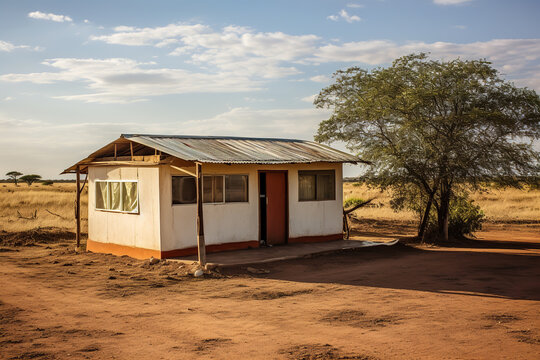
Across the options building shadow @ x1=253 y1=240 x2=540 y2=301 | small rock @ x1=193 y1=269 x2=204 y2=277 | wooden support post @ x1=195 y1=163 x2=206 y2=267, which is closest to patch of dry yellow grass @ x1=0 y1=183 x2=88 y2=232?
wooden support post @ x1=195 y1=163 x2=206 y2=267

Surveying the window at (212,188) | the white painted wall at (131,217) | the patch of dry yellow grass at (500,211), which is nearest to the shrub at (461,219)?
the patch of dry yellow grass at (500,211)

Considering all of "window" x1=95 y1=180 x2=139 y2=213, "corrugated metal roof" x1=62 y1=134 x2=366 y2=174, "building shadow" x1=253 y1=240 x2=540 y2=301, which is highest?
"corrugated metal roof" x1=62 y1=134 x2=366 y2=174

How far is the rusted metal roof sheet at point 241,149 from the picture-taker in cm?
1369

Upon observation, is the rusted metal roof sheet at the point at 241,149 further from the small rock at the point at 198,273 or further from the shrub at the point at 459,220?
the shrub at the point at 459,220

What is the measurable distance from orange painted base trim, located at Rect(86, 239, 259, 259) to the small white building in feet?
0.09

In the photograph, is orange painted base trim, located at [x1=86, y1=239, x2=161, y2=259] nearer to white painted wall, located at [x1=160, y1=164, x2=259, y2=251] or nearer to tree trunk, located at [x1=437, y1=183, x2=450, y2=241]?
white painted wall, located at [x1=160, y1=164, x2=259, y2=251]

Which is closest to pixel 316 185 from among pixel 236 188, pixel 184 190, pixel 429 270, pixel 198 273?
pixel 236 188

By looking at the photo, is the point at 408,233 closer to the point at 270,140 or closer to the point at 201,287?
the point at 270,140

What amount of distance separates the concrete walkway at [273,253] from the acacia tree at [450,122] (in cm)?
304

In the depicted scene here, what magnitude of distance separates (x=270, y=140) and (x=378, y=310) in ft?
33.4

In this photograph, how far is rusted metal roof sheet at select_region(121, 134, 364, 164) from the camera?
539 inches

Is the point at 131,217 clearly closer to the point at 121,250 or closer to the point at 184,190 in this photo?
the point at 121,250

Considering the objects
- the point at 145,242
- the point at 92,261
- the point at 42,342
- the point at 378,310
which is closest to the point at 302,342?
the point at 378,310

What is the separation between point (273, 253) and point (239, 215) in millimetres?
1484
